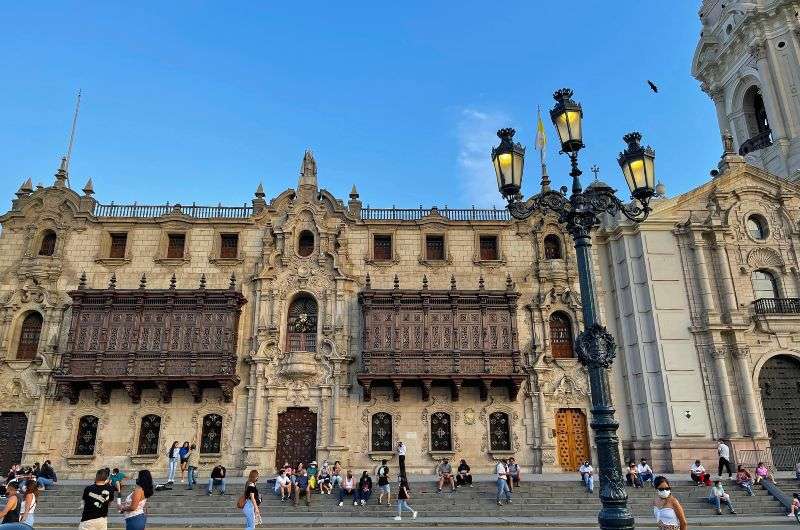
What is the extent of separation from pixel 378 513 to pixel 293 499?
3134mm

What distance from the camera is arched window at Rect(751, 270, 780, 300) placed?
83.3ft

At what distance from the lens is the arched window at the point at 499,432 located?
24.0m

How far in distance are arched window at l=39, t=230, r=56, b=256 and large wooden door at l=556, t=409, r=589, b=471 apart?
2582cm

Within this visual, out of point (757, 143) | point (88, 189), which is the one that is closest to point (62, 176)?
point (88, 189)

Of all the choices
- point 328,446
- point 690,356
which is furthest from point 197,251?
point 690,356

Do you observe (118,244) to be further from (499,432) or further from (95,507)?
(95,507)

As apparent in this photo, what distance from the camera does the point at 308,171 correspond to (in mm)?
27766

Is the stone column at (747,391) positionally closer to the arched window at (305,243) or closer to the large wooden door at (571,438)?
the large wooden door at (571,438)

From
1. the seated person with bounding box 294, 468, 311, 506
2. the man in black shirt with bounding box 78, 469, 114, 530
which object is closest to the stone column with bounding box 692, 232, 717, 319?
the seated person with bounding box 294, 468, 311, 506

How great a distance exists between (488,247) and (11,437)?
2362 cm

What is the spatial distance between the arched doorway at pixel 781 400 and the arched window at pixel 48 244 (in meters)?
34.1

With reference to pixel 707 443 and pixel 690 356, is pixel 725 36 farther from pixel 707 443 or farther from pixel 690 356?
pixel 707 443

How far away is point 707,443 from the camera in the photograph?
2259 centimetres

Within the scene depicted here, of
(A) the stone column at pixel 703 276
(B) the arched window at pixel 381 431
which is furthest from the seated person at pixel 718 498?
(B) the arched window at pixel 381 431
